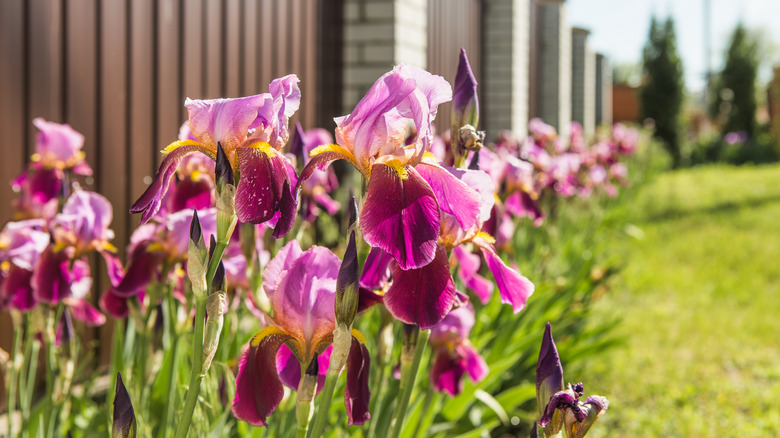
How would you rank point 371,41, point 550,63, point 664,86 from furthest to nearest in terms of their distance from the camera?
1. point 664,86
2. point 550,63
3. point 371,41

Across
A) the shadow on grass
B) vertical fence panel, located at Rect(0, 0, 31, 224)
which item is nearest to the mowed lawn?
the shadow on grass

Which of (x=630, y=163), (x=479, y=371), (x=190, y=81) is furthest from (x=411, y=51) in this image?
(x=630, y=163)

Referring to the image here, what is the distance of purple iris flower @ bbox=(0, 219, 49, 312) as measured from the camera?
1.43 metres

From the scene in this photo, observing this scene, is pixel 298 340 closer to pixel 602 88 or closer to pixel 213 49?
pixel 213 49

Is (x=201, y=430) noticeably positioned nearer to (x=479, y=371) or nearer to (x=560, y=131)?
(x=479, y=371)

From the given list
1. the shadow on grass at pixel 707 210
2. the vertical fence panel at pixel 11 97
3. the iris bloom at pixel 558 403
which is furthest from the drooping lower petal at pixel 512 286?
the shadow on grass at pixel 707 210

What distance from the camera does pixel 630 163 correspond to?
450 inches

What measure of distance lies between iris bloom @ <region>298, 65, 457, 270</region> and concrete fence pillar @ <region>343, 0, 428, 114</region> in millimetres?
3788

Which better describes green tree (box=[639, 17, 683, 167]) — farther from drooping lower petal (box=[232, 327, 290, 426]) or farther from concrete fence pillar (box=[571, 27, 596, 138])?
drooping lower petal (box=[232, 327, 290, 426])

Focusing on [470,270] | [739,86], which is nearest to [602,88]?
[739,86]

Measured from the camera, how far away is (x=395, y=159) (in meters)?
0.84

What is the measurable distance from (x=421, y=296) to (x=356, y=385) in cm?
17

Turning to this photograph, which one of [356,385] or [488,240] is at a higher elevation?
[488,240]

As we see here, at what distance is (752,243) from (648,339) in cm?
348
